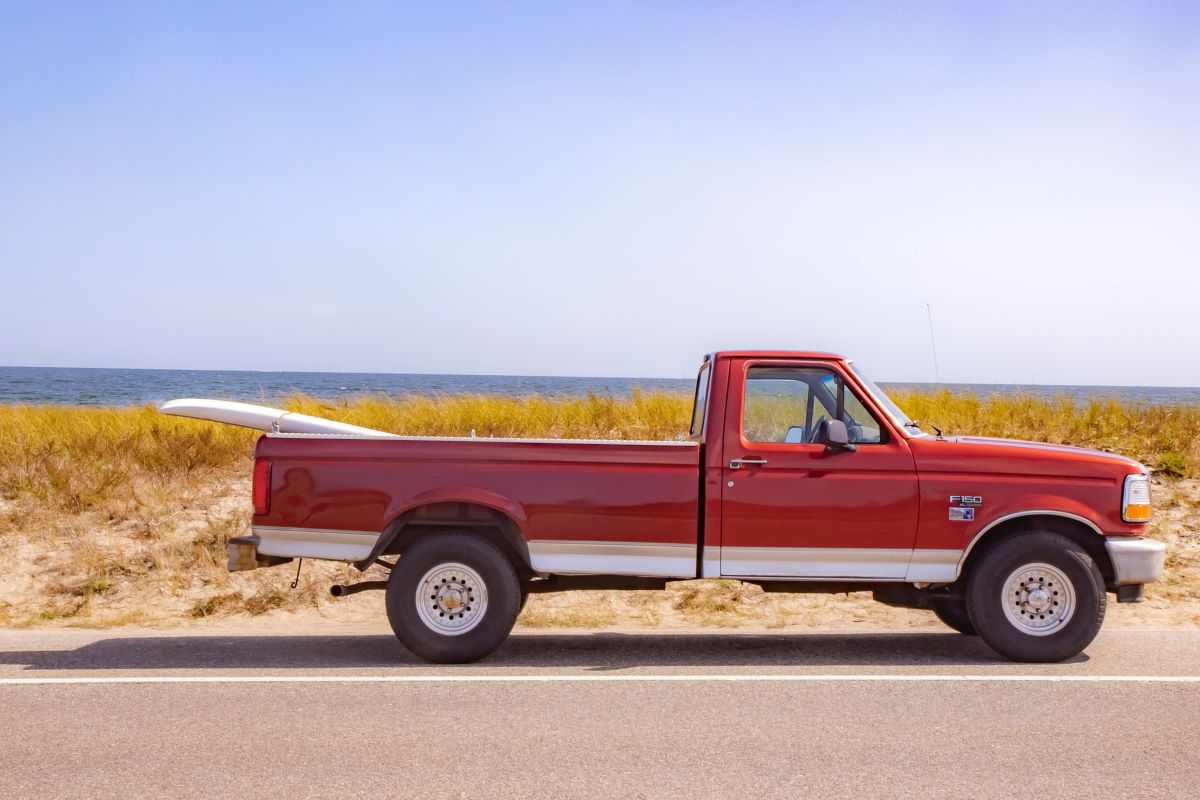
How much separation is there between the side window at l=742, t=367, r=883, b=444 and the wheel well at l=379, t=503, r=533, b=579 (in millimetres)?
1798

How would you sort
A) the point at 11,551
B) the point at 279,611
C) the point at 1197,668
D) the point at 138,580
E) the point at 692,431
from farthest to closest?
1. the point at 11,551
2. the point at 138,580
3. the point at 279,611
4. the point at 692,431
5. the point at 1197,668

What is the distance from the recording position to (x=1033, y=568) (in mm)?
7562

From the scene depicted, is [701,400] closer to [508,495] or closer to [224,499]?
[508,495]

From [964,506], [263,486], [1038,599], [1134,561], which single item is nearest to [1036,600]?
[1038,599]

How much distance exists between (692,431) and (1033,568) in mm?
2725

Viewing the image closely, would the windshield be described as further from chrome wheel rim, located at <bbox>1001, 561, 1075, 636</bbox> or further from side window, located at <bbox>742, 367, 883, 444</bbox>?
chrome wheel rim, located at <bbox>1001, 561, 1075, 636</bbox>

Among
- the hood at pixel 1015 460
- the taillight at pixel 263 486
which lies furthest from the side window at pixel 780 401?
the taillight at pixel 263 486

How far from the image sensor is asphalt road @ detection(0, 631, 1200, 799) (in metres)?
4.88

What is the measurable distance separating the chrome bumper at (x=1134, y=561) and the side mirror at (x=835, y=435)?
1928mm

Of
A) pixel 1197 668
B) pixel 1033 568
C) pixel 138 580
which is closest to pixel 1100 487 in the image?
pixel 1033 568

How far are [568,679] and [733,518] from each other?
161 cm

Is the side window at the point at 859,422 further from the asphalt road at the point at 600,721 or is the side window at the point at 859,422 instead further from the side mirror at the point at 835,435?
the asphalt road at the point at 600,721

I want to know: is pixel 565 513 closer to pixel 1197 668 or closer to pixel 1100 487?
pixel 1100 487

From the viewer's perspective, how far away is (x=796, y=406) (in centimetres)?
811
